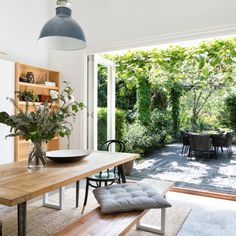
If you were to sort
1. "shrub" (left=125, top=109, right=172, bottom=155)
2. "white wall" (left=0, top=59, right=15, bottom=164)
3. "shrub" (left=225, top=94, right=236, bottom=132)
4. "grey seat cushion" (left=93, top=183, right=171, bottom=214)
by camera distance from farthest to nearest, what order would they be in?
"shrub" (left=225, top=94, right=236, bottom=132) < "shrub" (left=125, top=109, right=172, bottom=155) < "white wall" (left=0, top=59, right=15, bottom=164) < "grey seat cushion" (left=93, top=183, right=171, bottom=214)

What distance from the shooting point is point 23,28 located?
13.6 feet

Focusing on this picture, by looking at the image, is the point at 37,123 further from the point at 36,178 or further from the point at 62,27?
the point at 62,27

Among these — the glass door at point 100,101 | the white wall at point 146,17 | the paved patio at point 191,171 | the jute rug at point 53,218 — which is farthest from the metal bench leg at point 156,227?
the white wall at point 146,17

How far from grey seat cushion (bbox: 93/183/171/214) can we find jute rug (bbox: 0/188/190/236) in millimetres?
477

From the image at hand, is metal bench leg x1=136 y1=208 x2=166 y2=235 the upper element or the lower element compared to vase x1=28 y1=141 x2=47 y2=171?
lower

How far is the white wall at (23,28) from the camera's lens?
3.86m

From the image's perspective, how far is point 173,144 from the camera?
8.30m

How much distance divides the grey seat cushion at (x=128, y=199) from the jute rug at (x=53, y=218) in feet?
1.56

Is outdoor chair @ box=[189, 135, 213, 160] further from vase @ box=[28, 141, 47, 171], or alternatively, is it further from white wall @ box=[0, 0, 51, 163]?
vase @ box=[28, 141, 47, 171]

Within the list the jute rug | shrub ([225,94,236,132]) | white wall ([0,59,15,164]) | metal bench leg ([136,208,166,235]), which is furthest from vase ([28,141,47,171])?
shrub ([225,94,236,132])

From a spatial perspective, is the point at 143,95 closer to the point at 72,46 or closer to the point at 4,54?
the point at 4,54

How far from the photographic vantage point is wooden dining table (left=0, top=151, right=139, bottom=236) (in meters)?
1.49

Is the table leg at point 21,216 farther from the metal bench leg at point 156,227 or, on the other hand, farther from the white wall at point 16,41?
the white wall at point 16,41

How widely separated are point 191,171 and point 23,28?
431 cm
